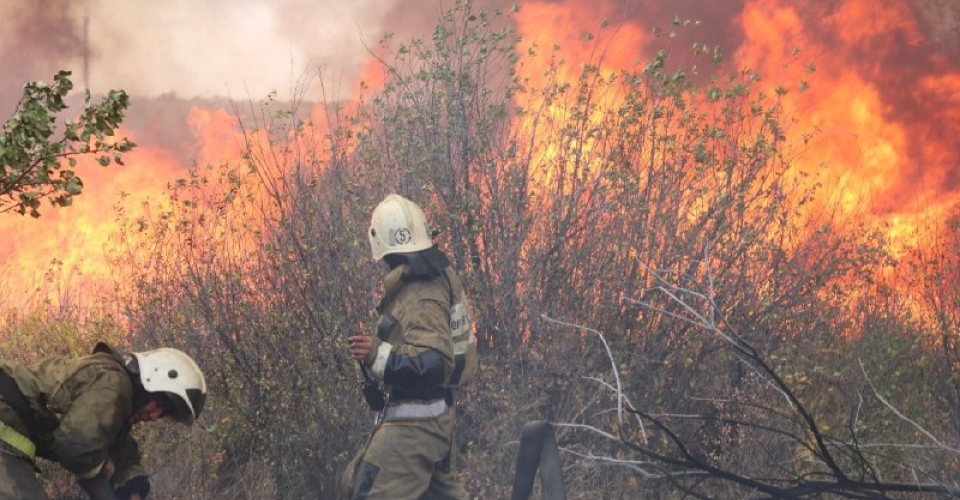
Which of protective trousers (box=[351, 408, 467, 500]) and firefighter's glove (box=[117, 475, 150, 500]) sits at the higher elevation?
firefighter's glove (box=[117, 475, 150, 500])

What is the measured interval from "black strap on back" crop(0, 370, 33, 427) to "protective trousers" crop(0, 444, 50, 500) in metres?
0.14

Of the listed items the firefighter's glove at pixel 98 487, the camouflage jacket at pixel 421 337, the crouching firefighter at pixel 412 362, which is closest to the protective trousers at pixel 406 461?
the crouching firefighter at pixel 412 362

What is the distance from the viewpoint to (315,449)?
7188mm

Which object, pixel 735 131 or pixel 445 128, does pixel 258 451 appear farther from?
pixel 735 131

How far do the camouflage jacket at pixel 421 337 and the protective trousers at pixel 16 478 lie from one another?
1.53 m

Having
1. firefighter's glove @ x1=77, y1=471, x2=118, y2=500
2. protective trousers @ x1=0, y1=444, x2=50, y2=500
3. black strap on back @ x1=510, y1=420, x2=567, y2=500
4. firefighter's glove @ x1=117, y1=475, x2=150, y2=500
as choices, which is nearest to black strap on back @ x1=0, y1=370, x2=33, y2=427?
protective trousers @ x1=0, y1=444, x2=50, y2=500

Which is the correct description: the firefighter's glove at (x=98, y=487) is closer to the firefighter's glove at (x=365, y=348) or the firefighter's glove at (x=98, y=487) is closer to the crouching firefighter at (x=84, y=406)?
the crouching firefighter at (x=84, y=406)

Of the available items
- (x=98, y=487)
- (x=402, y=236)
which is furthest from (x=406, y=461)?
(x=98, y=487)

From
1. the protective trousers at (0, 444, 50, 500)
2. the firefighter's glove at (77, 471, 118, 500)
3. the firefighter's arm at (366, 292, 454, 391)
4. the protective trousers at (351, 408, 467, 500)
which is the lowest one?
the protective trousers at (351, 408, 467, 500)

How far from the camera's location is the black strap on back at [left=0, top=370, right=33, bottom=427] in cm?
395

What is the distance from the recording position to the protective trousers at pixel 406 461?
484 cm

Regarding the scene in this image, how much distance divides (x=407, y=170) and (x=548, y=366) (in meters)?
1.63

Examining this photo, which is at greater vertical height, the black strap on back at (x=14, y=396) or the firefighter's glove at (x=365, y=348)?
the black strap on back at (x=14, y=396)

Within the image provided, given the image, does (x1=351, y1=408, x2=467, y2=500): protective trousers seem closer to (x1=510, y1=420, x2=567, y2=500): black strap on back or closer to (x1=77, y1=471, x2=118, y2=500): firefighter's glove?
(x1=77, y1=471, x2=118, y2=500): firefighter's glove
